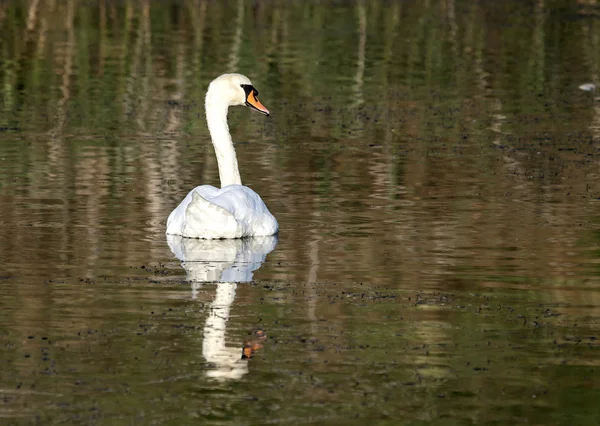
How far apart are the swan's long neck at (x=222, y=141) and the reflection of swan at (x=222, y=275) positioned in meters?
1.62

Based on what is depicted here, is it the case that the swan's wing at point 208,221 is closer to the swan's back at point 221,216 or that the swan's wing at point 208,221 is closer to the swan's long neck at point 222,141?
the swan's back at point 221,216

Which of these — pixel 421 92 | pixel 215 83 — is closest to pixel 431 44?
pixel 421 92

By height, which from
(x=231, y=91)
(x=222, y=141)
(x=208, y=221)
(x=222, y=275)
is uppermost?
(x=231, y=91)

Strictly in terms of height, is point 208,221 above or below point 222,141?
below

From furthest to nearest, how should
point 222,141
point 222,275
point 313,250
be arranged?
point 222,141, point 313,250, point 222,275

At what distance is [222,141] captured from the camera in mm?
14781

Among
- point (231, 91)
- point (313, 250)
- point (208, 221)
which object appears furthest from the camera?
point (231, 91)

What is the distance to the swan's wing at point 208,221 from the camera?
12.6 metres

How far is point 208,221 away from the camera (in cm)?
1268

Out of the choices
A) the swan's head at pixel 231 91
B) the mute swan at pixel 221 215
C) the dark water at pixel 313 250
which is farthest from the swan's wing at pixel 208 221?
the swan's head at pixel 231 91

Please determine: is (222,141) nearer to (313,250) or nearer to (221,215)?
(221,215)

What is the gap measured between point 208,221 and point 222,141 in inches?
87.5

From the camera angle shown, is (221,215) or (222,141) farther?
(222,141)

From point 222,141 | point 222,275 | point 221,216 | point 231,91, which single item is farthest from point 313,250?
Answer: point 231,91
